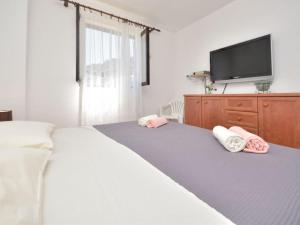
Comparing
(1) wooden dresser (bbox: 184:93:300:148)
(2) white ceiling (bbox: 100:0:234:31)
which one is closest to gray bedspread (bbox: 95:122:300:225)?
(1) wooden dresser (bbox: 184:93:300:148)

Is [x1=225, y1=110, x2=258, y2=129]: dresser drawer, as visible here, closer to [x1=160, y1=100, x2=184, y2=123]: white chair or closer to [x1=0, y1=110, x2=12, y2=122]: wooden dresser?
[x1=160, y1=100, x2=184, y2=123]: white chair

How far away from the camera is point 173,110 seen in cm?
349

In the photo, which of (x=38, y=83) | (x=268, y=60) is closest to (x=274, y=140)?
(x=268, y=60)

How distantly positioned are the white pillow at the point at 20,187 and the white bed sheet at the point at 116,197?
37mm

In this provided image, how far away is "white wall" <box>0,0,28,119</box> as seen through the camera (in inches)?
74.8

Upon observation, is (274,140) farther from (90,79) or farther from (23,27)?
(23,27)

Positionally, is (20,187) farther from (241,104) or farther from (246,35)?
(246,35)

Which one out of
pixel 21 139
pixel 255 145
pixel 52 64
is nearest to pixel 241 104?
pixel 255 145

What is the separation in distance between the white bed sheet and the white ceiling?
277cm

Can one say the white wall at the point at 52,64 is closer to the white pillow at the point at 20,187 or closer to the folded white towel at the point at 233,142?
the white pillow at the point at 20,187

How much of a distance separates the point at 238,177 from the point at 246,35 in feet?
8.48

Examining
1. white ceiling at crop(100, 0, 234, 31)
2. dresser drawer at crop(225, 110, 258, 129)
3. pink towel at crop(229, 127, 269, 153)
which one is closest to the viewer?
pink towel at crop(229, 127, 269, 153)

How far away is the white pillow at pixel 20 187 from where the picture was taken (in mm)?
360

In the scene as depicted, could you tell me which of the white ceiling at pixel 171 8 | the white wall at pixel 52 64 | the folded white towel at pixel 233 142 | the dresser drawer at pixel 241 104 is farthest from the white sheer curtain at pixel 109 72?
the folded white towel at pixel 233 142
